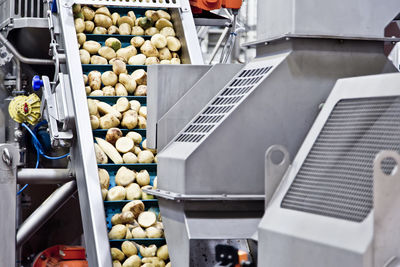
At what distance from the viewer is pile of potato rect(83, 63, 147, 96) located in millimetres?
4242

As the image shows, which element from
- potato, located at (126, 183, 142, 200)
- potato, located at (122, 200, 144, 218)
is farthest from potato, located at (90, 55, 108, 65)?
potato, located at (122, 200, 144, 218)

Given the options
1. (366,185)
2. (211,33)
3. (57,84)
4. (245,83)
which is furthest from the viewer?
(211,33)

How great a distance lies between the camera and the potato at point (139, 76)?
4.34m

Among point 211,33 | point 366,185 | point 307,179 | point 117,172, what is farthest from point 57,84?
point 211,33

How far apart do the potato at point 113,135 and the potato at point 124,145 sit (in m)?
0.02

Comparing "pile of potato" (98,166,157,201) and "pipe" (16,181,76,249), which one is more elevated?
"pile of potato" (98,166,157,201)

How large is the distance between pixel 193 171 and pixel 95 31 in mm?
2196

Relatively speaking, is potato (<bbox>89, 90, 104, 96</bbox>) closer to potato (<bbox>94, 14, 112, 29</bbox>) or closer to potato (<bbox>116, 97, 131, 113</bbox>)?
potato (<bbox>116, 97, 131, 113</bbox>)

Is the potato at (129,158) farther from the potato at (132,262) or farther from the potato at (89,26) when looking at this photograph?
the potato at (89,26)

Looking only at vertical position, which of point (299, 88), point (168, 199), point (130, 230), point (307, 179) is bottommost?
point (130, 230)

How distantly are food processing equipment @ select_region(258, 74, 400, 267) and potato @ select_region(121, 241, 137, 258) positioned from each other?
139 centimetres

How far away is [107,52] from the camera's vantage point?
14.5 feet

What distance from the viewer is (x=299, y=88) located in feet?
8.98

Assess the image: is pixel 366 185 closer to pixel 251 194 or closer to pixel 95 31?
pixel 251 194
